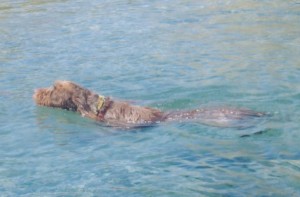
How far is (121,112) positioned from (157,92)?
1.70 m

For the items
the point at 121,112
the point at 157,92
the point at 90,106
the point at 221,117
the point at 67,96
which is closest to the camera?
the point at 221,117

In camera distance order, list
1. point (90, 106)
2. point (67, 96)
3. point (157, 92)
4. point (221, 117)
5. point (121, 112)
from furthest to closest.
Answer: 1. point (157, 92)
2. point (67, 96)
3. point (90, 106)
4. point (121, 112)
5. point (221, 117)

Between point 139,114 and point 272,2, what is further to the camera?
point 272,2

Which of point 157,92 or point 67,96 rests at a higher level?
point 67,96

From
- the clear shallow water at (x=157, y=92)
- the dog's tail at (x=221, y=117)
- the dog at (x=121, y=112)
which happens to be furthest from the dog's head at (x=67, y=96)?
the dog's tail at (x=221, y=117)

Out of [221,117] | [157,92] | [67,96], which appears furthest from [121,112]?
[157,92]

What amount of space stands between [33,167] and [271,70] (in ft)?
17.6

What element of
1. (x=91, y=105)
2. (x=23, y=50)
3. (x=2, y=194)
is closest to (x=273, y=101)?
(x=91, y=105)

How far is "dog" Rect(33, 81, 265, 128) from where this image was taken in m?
9.58

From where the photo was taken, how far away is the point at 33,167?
879cm

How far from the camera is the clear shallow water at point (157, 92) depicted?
8.14 m

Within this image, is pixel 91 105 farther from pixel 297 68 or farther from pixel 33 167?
pixel 297 68

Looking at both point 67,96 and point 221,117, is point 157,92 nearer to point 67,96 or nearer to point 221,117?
point 67,96

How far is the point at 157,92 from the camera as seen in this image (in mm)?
11711
